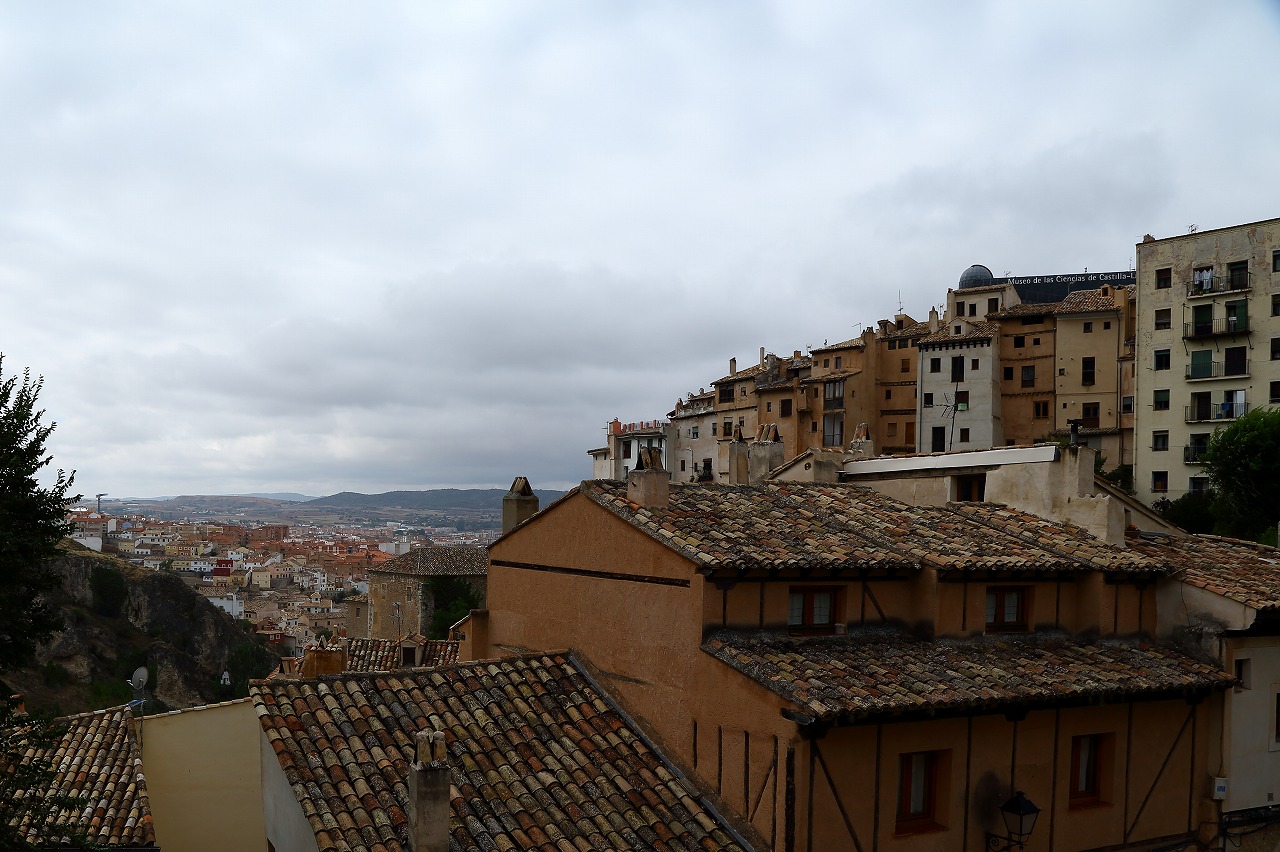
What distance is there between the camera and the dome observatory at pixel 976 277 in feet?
255

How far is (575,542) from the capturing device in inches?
559

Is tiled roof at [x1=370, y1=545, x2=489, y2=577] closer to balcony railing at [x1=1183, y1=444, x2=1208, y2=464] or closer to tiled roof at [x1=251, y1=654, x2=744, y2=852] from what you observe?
balcony railing at [x1=1183, y1=444, x2=1208, y2=464]

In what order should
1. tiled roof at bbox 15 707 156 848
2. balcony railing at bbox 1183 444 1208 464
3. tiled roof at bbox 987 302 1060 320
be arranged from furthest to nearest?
tiled roof at bbox 987 302 1060 320, balcony railing at bbox 1183 444 1208 464, tiled roof at bbox 15 707 156 848

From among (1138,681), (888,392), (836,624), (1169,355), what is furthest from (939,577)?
(888,392)

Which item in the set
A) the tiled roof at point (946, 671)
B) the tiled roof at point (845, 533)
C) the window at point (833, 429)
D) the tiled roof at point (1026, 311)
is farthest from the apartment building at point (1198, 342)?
the tiled roof at point (946, 671)

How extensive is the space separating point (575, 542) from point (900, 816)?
5911 millimetres

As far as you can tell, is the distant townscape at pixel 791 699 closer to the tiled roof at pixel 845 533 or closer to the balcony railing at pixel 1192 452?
the tiled roof at pixel 845 533

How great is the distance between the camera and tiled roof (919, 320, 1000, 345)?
66250 mm

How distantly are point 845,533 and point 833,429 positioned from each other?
183 ft

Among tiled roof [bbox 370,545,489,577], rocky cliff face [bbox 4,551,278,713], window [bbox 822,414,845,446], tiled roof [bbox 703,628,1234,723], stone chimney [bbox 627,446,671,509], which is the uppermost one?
window [bbox 822,414,845,446]

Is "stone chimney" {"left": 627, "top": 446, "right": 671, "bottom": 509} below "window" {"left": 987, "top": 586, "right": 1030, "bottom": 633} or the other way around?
the other way around

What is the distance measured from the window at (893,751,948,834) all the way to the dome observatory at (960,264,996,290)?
7131 cm

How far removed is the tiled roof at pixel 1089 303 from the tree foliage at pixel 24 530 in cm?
6510

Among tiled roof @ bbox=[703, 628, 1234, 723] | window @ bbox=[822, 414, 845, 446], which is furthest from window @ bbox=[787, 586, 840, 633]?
window @ bbox=[822, 414, 845, 446]
